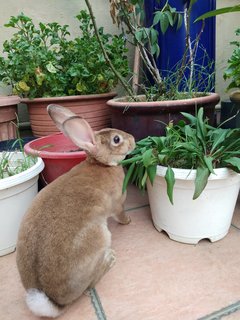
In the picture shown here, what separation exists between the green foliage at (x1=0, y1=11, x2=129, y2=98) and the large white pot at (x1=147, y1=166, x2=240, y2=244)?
82 cm

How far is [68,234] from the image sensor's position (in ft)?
2.32

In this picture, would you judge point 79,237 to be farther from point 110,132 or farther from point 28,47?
point 28,47

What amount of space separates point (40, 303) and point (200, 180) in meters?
0.56

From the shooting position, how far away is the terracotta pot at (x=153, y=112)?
1135mm

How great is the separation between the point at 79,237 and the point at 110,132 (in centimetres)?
46

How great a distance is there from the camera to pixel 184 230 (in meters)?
0.98

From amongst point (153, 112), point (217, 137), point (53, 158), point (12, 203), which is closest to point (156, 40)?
point (153, 112)

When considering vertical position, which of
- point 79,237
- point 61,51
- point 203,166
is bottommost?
point 79,237

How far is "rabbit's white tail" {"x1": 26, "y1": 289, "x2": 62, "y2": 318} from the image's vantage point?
2.15 feet

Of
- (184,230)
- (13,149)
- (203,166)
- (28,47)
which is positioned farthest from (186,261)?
(28,47)

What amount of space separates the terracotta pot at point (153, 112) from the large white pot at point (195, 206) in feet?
0.99

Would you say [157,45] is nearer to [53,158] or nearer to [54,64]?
[54,64]

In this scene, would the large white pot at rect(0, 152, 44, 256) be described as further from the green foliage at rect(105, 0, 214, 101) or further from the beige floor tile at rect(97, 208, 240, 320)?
the green foliage at rect(105, 0, 214, 101)

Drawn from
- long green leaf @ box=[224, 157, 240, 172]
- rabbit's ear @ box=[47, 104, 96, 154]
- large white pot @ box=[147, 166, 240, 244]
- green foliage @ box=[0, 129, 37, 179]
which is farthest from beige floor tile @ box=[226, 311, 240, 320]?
green foliage @ box=[0, 129, 37, 179]
